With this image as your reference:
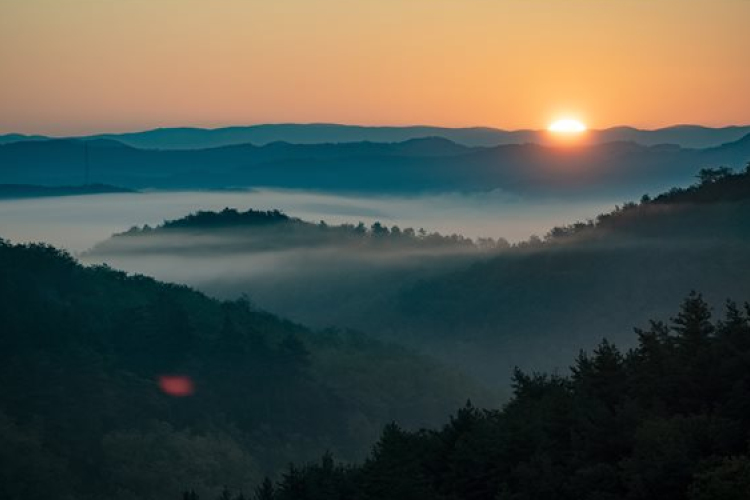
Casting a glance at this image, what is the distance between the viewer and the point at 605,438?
152 feet

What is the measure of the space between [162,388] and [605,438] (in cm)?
10113

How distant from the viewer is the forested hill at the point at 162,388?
373 feet

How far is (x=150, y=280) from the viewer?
174125mm

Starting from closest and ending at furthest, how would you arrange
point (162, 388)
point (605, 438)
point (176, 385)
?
point (605, 438), point (162, 388), point (176, 385)

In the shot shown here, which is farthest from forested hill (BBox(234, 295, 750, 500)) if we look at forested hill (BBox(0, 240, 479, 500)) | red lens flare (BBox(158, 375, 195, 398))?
red lens flare (BBox(158, 375, 195, 398))

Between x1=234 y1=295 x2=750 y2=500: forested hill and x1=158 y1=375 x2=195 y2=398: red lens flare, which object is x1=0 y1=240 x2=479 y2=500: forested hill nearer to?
x1=158 y1=375 x2=195 y2=398: red lens flare

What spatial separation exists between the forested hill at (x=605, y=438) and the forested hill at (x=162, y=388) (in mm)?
58178

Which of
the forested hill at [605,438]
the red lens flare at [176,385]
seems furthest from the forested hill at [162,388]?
the forested hill at [605,438]

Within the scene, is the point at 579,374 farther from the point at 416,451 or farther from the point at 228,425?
the point at 228,425

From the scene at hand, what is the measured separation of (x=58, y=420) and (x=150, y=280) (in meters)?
56.2

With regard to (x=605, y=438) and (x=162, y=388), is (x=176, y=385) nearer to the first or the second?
(x=162, y=388)

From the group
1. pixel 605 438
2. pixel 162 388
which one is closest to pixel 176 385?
pixel 162 388

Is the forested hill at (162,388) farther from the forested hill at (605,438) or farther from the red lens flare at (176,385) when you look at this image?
the forested hill at (605,438)

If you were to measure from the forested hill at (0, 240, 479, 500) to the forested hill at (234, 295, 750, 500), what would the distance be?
191ft
